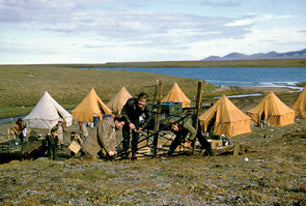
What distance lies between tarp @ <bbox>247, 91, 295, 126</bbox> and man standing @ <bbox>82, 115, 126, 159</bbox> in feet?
76.0

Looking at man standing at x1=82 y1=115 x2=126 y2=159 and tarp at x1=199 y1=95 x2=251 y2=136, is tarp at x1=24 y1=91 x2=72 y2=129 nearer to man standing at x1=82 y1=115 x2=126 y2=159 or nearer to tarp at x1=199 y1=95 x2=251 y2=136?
tarp at x1=199 y1=95 x2=251 y2=136

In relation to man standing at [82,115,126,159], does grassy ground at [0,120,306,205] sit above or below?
below

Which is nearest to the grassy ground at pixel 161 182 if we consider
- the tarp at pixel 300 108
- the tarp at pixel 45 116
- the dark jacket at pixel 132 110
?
the dark jacket at pixel 132 110

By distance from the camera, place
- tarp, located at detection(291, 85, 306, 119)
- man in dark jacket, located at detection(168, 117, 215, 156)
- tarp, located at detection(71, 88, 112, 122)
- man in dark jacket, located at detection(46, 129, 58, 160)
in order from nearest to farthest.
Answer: man in dark jacket, located at detection(168, 117, 215, 156), man in dark jacket, located at detection(46, 129, 58, 160), tarp, located at detection(71, 88, 112, 122), tarp, located at detection(291, 85, 306, 119)

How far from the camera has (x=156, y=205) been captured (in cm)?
656

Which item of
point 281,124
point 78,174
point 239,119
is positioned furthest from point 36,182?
point 281,124

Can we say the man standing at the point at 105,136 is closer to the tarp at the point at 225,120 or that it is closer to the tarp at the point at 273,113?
the tarp at the point at 225,120

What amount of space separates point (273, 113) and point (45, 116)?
A: 22641mm

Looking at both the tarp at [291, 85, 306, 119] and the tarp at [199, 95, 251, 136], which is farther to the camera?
the tarp at [291, 85, 306, 119]

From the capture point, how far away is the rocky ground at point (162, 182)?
6.87 metres

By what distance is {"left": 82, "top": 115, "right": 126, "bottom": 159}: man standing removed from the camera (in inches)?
349

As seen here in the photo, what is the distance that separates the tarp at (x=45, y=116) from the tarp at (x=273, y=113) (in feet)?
64.7

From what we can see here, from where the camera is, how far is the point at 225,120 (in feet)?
81.3

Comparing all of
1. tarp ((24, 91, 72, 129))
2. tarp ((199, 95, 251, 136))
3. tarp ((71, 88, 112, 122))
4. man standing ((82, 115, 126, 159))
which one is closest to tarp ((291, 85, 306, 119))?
tarp ((199, 95, 251, 136))
